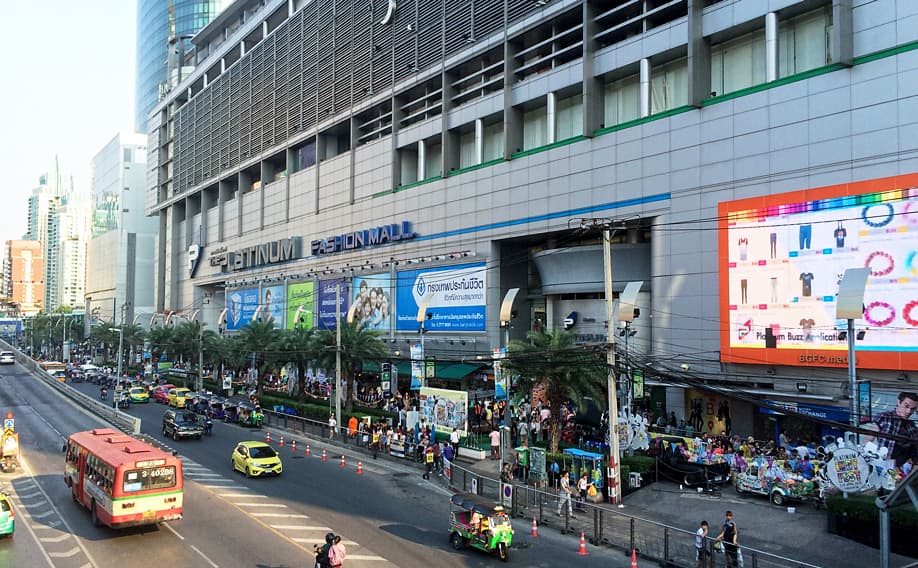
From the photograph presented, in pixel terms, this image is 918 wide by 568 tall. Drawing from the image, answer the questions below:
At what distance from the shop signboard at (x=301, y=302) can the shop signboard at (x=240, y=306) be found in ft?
30.9

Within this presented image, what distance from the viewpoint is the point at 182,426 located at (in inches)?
1569

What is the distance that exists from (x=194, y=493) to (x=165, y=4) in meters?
159

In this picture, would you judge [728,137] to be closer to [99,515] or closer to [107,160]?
[99,515]

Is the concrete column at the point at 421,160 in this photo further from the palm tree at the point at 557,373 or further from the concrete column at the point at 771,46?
the concrete column at the point at 771,46

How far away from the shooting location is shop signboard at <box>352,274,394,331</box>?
61969 millimetres

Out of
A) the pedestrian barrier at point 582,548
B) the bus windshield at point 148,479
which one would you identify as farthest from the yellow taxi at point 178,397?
the pedestrian barrier at point 582,548

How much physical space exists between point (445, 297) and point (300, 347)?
12.0 m

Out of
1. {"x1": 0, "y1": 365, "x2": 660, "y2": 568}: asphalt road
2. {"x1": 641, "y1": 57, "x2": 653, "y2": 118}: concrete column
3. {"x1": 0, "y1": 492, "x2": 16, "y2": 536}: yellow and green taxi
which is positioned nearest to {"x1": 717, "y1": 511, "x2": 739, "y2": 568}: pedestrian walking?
{"x1": 0, "y1": 365, "x2": 660, "y2": 568}: asphalt road

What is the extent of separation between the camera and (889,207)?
1166 inches

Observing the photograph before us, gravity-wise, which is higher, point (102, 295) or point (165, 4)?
point (165, 4)

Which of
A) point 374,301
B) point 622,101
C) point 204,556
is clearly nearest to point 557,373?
point 204,556

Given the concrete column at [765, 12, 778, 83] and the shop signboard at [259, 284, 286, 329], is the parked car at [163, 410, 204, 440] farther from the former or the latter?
the shop signboard at [259, 284, 286, 329]

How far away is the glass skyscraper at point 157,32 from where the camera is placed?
5910 inches

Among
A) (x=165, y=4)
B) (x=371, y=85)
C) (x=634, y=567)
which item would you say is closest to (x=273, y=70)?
(x=371, y=85)
